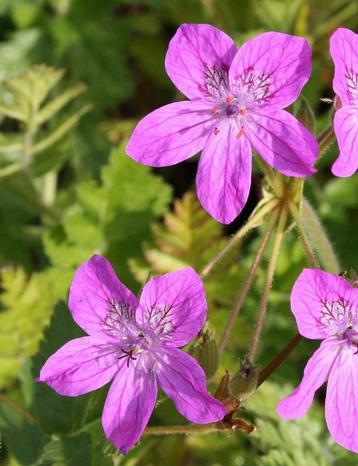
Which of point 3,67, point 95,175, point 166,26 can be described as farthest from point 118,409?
point 166,26

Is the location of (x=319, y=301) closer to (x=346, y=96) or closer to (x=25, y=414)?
(x=346, y=96)

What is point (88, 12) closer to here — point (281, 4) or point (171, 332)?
point (281, 4)

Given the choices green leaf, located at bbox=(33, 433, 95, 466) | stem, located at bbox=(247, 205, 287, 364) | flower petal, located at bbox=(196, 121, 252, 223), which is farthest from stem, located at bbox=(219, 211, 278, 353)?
green leaf, located at bbox=(33, 433, 95, 466)

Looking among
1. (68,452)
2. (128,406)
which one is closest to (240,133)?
(128,406)

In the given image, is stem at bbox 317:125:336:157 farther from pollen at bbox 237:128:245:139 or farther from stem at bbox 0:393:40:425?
stem at bbox 0:393:40:425

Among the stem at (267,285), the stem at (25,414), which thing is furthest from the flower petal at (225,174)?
the stem at (25,414)
